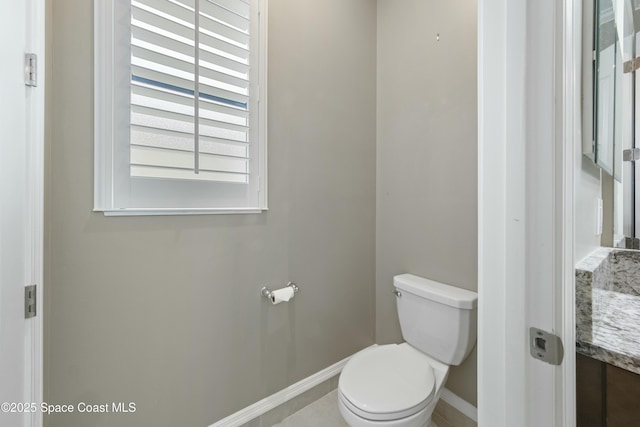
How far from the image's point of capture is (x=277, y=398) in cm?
150

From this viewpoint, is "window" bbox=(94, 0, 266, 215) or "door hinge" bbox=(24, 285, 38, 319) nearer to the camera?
"door hinge" bbox=(24, 285, 38, 319)

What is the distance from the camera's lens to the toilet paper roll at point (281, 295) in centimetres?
140

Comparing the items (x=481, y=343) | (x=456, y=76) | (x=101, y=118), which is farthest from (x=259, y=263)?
(x=456, y=76)

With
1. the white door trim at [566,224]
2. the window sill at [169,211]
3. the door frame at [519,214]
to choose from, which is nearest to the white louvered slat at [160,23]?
the window sill at [169,211]

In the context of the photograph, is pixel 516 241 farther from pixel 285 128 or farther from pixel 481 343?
pixel 285 128

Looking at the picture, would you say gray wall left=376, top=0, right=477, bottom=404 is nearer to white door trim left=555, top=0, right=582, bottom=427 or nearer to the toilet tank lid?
the toilet tank lid

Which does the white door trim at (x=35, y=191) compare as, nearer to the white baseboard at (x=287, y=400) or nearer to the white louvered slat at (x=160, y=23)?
the white louvered slat at (x=160, y=23)

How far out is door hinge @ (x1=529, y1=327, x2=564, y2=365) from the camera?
501mm

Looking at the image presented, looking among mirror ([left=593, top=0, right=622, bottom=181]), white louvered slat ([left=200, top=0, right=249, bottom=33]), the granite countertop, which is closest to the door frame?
the granite countertop

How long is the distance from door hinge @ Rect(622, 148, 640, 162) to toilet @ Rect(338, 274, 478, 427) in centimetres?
85

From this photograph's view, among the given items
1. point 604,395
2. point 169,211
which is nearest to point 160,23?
point 169,211

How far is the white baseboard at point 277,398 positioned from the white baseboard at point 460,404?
623 millimetres

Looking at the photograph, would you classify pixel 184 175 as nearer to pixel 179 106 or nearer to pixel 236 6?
pixel 179 106

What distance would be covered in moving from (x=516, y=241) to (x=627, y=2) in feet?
4.66
